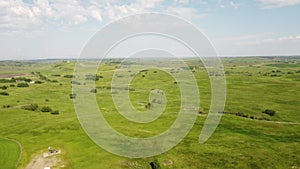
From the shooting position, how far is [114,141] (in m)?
60.2

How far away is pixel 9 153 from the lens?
55625 mm

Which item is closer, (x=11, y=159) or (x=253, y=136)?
(x=11, y=159)

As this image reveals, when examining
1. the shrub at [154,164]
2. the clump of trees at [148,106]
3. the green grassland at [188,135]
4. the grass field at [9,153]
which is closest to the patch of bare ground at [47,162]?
the green grassland at [188,135]

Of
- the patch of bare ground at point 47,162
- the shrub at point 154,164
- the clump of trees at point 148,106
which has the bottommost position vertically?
the shrub at point 154,164

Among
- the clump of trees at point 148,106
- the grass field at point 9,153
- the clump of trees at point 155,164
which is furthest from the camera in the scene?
the clump of trees at point 148,106

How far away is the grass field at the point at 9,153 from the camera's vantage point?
5034 centimetres

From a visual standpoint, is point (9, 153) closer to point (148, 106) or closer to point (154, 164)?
point (154, 164)

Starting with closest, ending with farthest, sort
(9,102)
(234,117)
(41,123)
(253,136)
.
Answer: (253,136) < (41,123) < (234,117) < (9,102)

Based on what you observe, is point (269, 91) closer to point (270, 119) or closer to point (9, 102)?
point (270, 119)

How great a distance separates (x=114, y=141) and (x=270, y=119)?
161 ft

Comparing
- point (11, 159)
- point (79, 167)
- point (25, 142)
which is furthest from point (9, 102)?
point (79, 167)

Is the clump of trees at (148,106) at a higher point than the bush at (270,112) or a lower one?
higher

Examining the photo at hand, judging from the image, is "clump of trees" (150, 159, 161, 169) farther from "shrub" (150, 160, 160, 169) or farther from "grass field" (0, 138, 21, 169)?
"grass field" (0, 138, 21, 169)

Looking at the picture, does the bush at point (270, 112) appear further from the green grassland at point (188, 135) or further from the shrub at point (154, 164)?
the shrub at point (154, 164)
